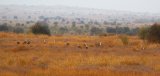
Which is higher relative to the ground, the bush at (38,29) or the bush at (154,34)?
the bush at (154,34)

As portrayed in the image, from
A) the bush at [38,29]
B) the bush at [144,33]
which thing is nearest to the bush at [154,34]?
the bush at [144,33]

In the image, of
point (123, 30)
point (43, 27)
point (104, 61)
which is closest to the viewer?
point (104, 61)

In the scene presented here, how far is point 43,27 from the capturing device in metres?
65.1

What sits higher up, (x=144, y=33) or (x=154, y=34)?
(x=154, y=34)

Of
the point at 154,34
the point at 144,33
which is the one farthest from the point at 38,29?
the point at 154,34

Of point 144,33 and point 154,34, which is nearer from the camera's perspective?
point 154,34

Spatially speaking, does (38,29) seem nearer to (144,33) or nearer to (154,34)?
(144,33)

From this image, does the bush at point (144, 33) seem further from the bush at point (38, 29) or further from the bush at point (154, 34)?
the bush at point (38, 29)

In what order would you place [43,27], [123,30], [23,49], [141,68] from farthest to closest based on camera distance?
[123,30] → [43,27] → [23,49] → [141,68]

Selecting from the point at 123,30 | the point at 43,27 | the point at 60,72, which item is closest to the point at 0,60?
the point at 60,72

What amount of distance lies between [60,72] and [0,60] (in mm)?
6952

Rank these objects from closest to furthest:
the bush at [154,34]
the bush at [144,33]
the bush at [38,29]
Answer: the bush at [154,34]
the bush at [144,33]
the bush at [38,29]

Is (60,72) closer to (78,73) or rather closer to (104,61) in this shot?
(78,73)

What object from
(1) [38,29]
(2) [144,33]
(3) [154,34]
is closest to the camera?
(3) [154,34]
